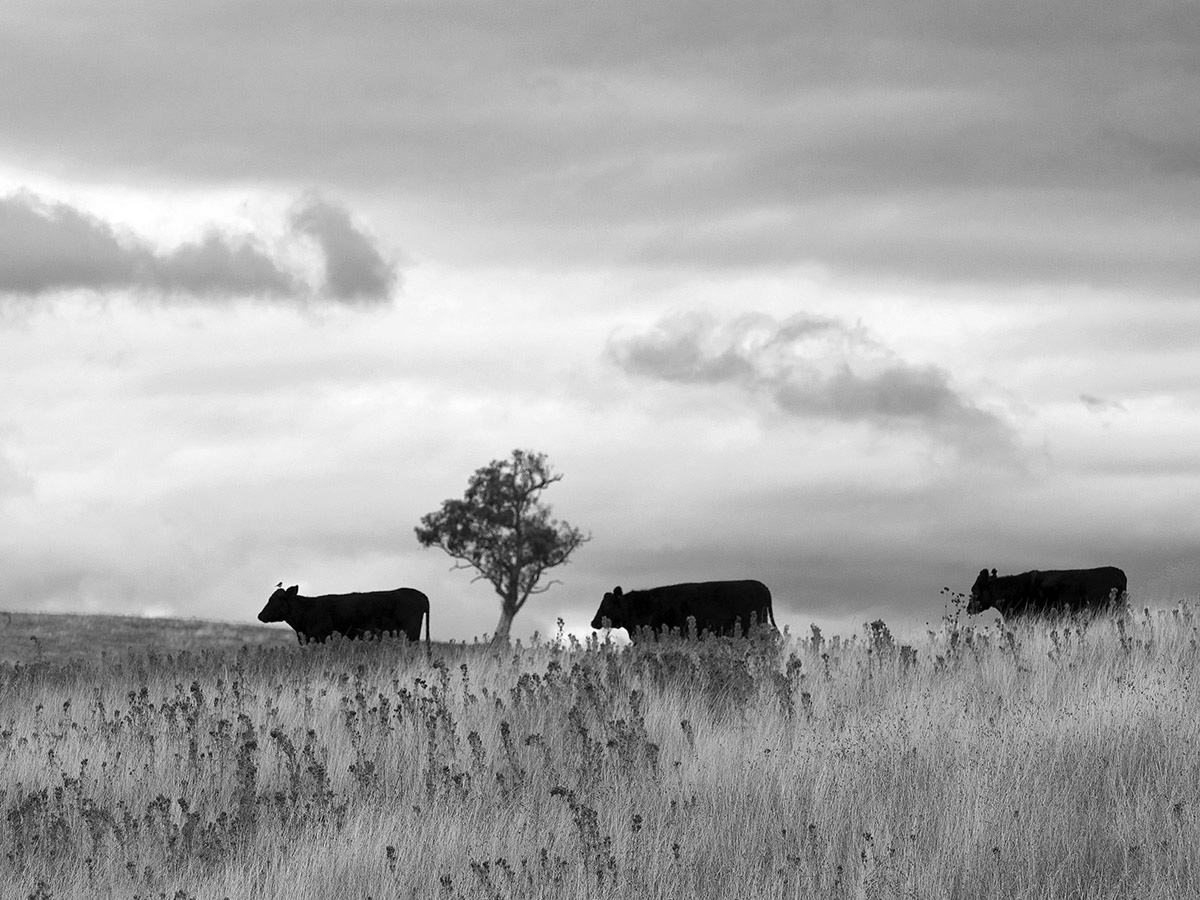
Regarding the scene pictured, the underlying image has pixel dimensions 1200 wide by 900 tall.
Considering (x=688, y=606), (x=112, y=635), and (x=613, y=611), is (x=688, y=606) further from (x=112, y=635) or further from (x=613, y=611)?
(x=112, y=635)

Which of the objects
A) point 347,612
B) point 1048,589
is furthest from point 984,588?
point 347,612

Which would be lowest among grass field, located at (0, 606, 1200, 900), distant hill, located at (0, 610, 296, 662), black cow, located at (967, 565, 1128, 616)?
grass field, located at (0, 606, 1200, 900)

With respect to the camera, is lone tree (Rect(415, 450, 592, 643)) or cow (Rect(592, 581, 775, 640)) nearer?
cow (Rect(592, 581, 775, 640))

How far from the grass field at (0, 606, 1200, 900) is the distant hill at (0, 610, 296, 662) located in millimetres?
19022

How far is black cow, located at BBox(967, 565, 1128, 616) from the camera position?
2181cm

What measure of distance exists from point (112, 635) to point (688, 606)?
65.9 ft

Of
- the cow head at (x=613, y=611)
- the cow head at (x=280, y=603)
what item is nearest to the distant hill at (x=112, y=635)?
the cow head at (x=280, y=603)

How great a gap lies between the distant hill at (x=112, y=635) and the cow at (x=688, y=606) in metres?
11.9

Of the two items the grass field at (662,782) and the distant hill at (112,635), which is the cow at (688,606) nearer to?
the grass field at (662,782)

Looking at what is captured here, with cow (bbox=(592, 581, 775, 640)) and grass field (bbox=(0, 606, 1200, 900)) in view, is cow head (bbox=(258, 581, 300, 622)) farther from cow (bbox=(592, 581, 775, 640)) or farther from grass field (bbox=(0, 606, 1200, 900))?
grass field (bbox=(0, 606, 1200, 900))

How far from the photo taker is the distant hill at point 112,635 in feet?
105

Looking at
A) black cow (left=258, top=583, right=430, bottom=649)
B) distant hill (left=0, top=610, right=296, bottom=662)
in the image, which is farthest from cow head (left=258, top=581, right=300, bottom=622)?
distant hill (left=0, top=610, right=296, bottom=662)

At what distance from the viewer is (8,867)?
8516mm

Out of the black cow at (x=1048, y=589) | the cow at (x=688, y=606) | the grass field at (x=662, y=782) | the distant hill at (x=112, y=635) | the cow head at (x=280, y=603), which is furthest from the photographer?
the distant hill at (x=112, y=635)
